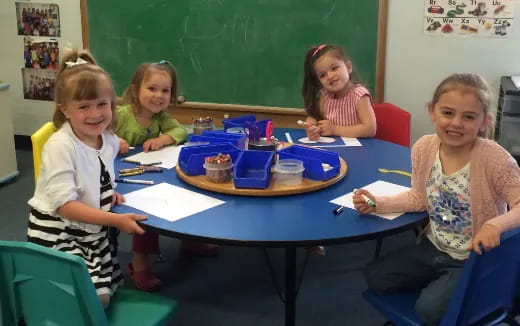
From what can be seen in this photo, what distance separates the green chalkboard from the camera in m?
3.67

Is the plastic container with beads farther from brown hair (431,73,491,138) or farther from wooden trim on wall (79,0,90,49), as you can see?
wooden trim on wall (79,0,90,49)

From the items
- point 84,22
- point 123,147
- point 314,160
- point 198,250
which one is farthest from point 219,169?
point 84,22

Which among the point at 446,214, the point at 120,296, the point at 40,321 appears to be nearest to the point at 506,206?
the point at 446,214

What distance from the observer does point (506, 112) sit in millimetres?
3162

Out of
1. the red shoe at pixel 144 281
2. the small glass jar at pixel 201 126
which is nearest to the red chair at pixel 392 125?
the small glass jar at pixel 201 126

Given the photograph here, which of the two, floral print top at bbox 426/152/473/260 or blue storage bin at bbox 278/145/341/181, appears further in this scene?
blue storage bin at bbox 278/145/341/181

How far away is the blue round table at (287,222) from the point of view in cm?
159

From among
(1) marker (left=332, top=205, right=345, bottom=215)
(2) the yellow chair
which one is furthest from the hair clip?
(1) marker (left=332, top=205, right=345, bottom=215)

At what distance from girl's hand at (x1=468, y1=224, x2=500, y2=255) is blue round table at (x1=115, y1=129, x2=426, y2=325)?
23 centimetres

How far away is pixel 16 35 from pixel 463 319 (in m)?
4.21

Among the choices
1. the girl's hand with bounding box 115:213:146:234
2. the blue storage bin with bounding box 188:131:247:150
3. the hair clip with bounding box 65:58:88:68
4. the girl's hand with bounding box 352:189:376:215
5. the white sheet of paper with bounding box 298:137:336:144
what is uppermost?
the hair clip with bounding box 65:58:88:68

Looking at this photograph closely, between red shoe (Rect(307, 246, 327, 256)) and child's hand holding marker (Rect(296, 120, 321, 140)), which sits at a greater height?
child's hand holding marker (Rect(296, 120, 321, 140))

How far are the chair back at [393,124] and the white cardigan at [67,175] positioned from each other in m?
1.60

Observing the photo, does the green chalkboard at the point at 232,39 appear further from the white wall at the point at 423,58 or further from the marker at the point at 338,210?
the marker at the point at 338,210
